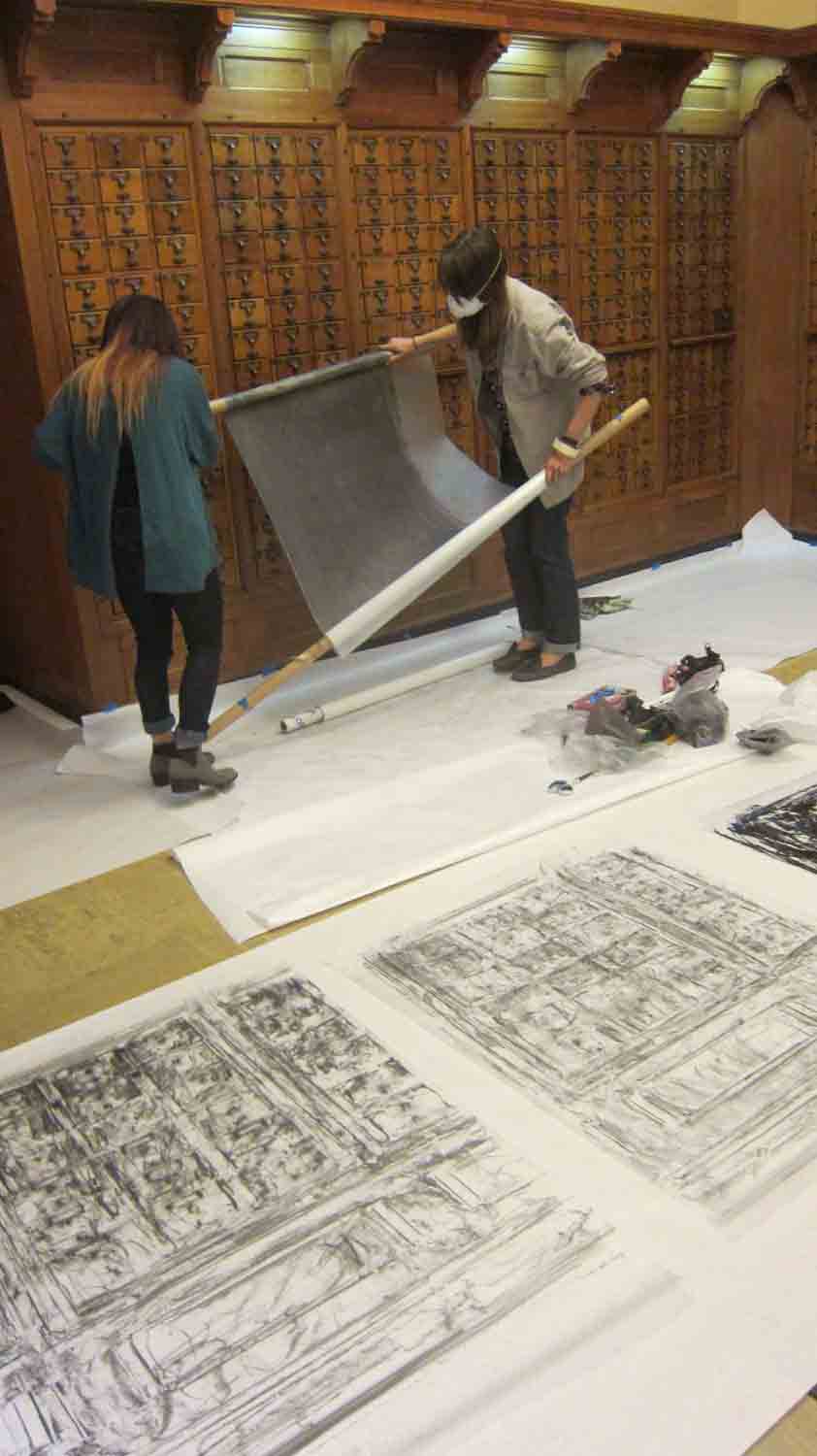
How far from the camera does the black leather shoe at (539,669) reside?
3.50 m

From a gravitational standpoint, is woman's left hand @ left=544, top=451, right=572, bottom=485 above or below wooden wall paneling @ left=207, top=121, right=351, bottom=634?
below

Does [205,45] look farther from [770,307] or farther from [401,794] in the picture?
[770,307]

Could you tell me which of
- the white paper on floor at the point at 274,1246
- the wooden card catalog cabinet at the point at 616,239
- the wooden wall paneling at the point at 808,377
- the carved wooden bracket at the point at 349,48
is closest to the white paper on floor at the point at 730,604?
the wooden wall paneling at the point at 808,377

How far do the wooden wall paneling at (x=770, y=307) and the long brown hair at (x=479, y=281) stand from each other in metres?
2.11

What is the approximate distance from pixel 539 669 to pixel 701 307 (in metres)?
2.05

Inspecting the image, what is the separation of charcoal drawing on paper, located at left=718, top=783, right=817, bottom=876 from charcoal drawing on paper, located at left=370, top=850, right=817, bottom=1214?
0.19 meters

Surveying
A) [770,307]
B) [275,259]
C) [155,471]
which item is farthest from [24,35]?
[770,307]

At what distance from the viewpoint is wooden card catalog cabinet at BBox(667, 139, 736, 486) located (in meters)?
4.58

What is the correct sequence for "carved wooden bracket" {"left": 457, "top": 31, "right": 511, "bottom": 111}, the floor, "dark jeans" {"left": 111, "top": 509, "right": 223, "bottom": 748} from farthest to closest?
"carved wooden bracket" {"left": 457, "top": 31, "right": 511, "bottom": 111}
"dark jeans" {"left": 111, "top": 509, "right": 223, "bottom": 748}
the floor

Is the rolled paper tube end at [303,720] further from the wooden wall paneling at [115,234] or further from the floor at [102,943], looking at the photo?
the floor at [102,943]

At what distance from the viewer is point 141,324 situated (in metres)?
2.55

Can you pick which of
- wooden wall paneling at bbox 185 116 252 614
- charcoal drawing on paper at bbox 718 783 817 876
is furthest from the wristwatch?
charcoal drawing on paper at bbox 718 783 817 876

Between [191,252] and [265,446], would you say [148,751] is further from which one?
[191,252]

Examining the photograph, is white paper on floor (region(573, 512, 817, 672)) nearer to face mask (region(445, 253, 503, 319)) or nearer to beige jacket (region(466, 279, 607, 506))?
beige jacket (region(466, 279, 607, 506))
